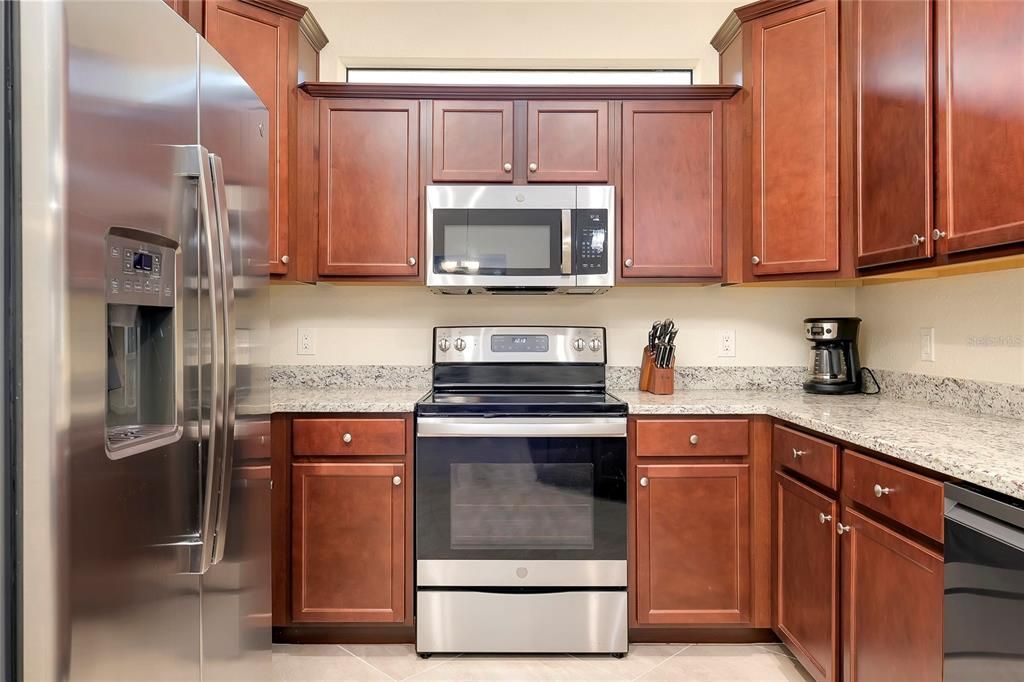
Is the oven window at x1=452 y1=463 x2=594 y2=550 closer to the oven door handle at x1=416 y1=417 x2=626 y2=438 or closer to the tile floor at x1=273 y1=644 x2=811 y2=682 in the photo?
the oven door handle at x1=416 y1=417 x2=626 y2=438

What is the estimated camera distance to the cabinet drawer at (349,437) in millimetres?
2043

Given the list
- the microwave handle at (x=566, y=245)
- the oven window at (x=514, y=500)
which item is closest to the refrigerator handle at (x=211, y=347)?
the oven window at (x=514, y=500)

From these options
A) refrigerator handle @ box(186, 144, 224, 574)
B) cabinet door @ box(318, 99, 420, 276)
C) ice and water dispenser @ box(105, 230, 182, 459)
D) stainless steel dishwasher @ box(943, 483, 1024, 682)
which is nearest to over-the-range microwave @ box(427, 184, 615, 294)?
cabinet door @ box(318, 99, 420, 276)

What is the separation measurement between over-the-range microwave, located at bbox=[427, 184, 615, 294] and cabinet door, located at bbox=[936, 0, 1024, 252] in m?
1.07

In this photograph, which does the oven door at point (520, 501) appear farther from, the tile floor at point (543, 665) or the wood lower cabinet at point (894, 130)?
the wood lower cabinet at point (894, 130)

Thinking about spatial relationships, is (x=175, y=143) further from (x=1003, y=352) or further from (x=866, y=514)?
(x=1003, y=352)

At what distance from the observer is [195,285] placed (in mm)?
1128

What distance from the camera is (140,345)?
103cm

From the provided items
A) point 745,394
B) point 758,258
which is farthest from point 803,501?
point 758,258

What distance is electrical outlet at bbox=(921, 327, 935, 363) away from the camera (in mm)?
2076

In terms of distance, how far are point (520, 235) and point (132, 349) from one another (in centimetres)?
151

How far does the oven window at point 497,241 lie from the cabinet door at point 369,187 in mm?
133

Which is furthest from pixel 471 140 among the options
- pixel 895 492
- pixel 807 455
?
pixel 895 492

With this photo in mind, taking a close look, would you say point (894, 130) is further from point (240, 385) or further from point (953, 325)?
point (240, 385)
